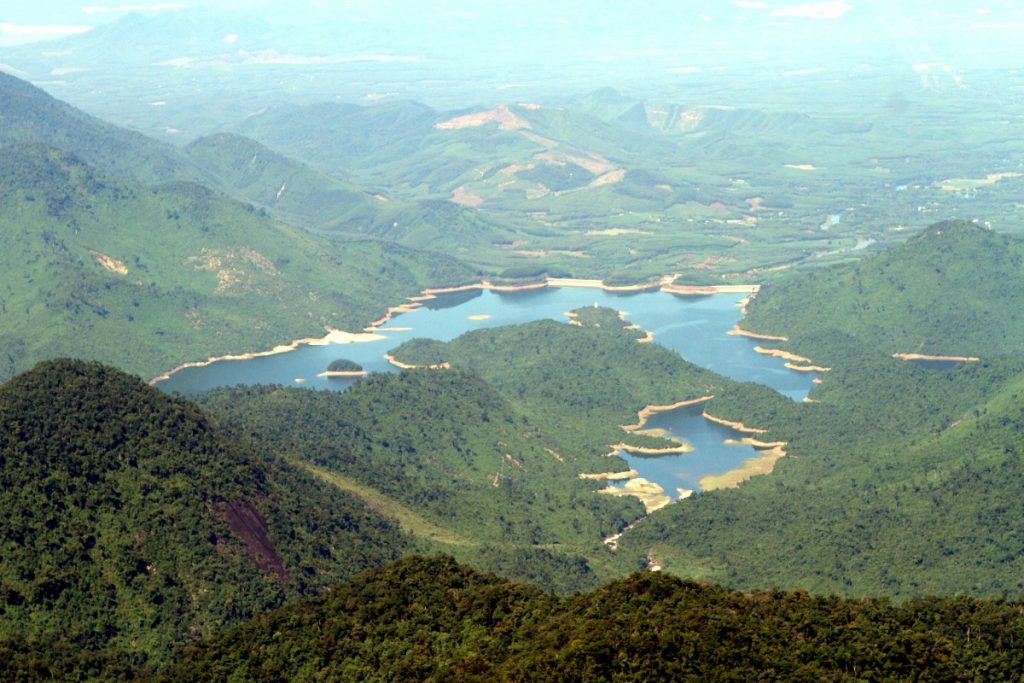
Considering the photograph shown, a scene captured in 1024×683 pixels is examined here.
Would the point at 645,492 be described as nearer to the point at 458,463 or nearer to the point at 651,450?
the point at 651,450

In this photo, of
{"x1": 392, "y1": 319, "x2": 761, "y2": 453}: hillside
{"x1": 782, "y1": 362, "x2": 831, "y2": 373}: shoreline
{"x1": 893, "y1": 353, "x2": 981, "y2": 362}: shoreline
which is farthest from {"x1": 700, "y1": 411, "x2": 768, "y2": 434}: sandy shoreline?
{"x1": 893, "y1": 353, "x2": 981, "y2": 362}: shoreline

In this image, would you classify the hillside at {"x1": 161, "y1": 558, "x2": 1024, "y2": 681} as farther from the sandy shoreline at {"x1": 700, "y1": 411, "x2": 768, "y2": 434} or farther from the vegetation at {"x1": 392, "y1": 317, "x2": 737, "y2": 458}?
the sandy shoreline at {"x1": 700, "y1": 411, "x2": 768, "y2": 434}

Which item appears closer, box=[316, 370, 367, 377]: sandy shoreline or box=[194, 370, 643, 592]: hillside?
box=[194, 370, 643, 592]: hillside

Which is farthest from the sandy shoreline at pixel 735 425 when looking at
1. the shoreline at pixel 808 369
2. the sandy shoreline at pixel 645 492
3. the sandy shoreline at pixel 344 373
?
the sandy shoreline at pixel 344 373

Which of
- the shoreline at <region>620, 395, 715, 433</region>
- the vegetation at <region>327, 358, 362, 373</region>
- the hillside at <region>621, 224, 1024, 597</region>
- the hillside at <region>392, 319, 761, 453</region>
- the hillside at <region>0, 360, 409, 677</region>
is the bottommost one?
the shoreline at <region>620, 395, 715, 433</region>

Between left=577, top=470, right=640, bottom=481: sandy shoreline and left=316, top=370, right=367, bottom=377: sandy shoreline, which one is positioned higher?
left=577, top=470, right=640, bottom=481: sandy shoreline

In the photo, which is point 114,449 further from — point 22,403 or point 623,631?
point 623,631
